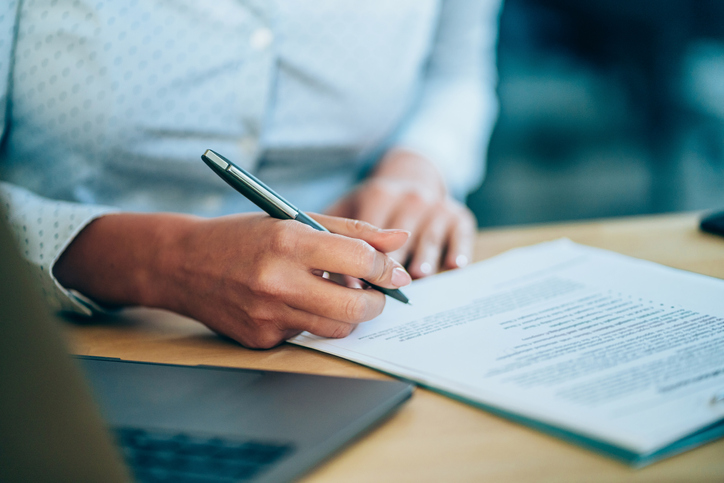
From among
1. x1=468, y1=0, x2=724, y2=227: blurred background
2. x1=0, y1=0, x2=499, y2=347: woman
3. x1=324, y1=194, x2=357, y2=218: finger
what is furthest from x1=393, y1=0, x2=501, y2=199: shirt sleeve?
x1=468, y1=0, x2=724, y2=227: blurred background

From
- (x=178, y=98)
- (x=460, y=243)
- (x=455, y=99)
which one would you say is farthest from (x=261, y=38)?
(x=455, y=99)

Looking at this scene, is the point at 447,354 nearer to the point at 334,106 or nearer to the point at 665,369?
the point at 665,369

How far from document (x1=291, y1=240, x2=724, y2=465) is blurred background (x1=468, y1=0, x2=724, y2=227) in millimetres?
1605

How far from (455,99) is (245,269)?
732mm

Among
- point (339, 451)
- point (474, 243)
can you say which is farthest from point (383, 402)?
point (474, 243)

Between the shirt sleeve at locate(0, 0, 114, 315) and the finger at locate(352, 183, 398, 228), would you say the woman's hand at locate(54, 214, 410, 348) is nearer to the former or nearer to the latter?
the shirt sleeve at locate(0, 0, 114, 315)

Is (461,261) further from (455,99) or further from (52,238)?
(455,99)

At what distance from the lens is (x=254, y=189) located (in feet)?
1.24

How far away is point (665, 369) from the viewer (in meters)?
0.29

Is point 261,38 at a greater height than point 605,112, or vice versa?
point 605,112

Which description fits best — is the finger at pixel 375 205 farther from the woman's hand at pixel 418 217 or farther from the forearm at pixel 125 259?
the forearm at pixel 125 259

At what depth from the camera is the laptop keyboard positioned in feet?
0.74

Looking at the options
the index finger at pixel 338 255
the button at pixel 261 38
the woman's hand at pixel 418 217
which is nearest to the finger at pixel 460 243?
the woman's hand at pixel 418 217

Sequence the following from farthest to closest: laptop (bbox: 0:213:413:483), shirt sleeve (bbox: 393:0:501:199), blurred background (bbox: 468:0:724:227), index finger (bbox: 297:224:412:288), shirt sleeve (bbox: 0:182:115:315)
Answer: blurred background (bbox: 468:0:724:227)
shirt sleeve (bbox: 393:0:501:199)
shirt sleeve (bbox: 0:182:115:315)
index finger (bbox: 297:224:412:288)
laptop (bbox: 0:213:413:483)
